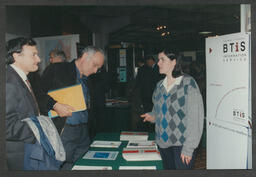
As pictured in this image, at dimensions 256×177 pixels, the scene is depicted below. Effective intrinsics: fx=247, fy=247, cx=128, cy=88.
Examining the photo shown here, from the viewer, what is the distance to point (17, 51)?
2.45m

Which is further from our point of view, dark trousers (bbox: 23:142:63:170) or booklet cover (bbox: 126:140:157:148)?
dark trousers (bbox: 23:142:63:170)

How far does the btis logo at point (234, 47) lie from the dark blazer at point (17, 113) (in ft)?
6.63

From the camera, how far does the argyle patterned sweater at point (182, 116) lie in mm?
2355

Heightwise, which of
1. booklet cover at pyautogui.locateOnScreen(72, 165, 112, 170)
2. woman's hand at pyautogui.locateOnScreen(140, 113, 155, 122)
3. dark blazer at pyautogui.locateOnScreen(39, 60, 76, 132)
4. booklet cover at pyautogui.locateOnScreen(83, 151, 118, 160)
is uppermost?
dark blazer at pyautogui.locateOnScreen(39, 60, 76, 132)

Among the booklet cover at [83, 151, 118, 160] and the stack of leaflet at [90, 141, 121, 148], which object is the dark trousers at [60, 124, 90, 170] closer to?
the stack of leaflet at [90, 141, 121, 148]

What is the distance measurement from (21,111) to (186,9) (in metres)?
1.96

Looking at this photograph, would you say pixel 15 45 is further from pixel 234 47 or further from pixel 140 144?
pixel 234 47

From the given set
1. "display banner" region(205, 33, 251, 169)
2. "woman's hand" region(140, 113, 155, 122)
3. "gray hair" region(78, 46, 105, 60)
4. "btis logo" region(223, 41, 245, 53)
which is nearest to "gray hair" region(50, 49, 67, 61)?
"gray hair" region(78, 46, 105, 60)

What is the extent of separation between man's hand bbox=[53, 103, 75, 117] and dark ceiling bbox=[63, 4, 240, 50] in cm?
85

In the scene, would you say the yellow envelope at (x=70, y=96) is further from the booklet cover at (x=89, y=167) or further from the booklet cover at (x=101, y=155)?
the booklet cover at (x=89, y=167)

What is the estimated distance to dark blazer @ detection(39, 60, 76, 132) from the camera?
8.38ft

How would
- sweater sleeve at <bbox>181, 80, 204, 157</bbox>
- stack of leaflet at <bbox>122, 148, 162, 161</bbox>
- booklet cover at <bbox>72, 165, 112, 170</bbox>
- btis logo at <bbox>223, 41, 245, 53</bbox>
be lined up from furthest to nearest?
btis logo at <bbox>223, 41, 245, 53</bbox>, sweater sleeve at <bbox>181, 80, 204, 157</bbox>, stack of leaflet at <bbox>122, 148, 162, 161</bbox>, booklet cover at <bbox>72, 165, 112, 170</bbox>

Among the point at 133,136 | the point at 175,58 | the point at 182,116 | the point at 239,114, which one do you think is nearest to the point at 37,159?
the point at 133,136

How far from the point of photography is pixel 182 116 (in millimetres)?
2381
